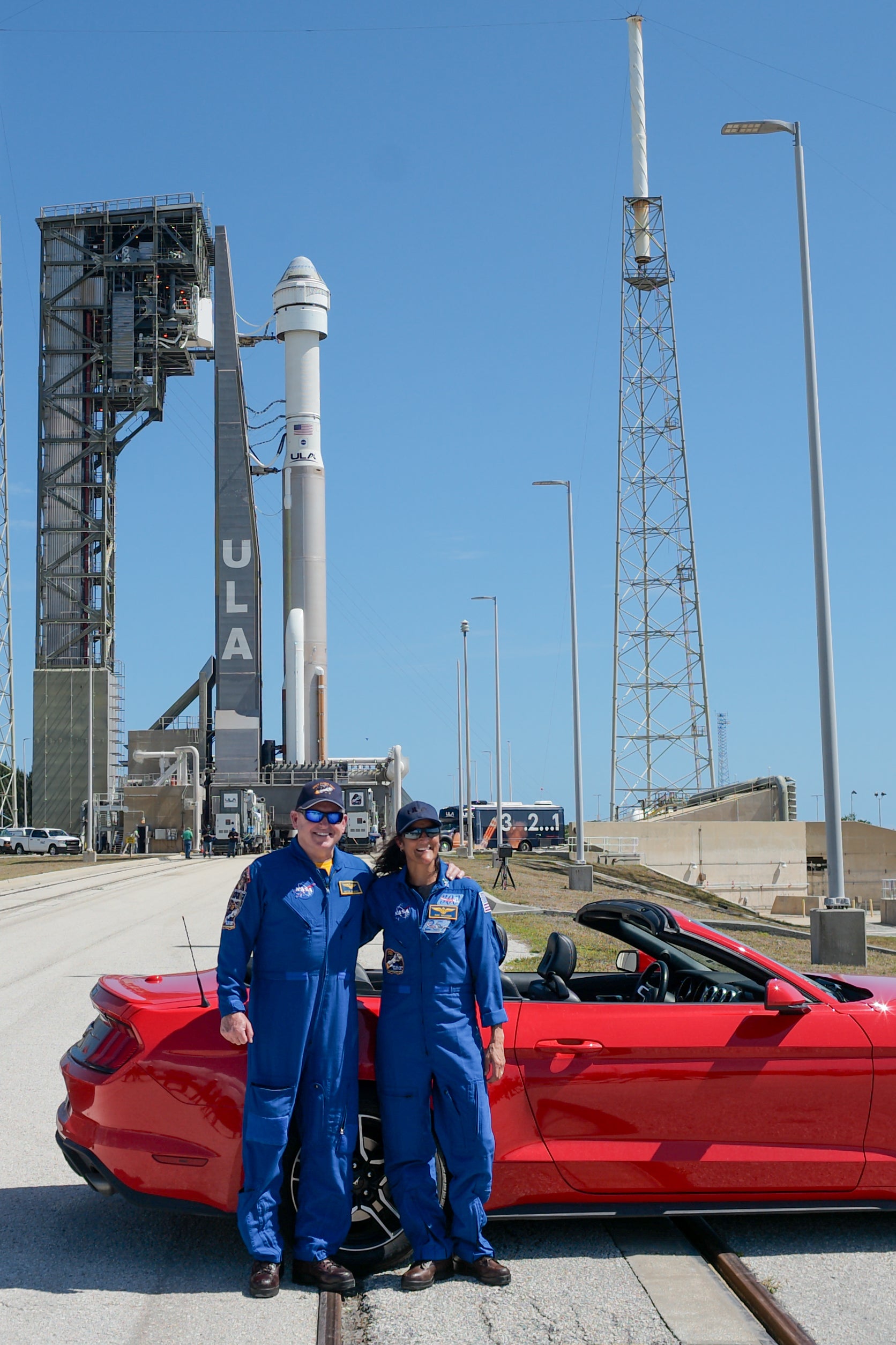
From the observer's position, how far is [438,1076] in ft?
16.2

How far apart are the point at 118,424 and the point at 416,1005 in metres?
72.2

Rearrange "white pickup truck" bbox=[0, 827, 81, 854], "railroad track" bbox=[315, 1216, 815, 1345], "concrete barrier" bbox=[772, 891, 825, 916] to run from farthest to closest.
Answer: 1. "white pickup truck" bbox=[0, 827, 81, 854]
2. "concrete barrier" bbox=[772, 891, 825, 916]
3. "railroad track" bbox=[315, 1216, 815, 1345]

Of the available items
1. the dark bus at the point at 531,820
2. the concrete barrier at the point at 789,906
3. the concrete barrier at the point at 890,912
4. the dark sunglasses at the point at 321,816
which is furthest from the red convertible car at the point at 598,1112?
the dark bus at the point at 531,820

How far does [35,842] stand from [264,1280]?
62829mm

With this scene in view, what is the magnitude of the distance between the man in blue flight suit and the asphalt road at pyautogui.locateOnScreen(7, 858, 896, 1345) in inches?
8.3

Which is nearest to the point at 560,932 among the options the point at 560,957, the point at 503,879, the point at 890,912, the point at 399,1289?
the point at 560,957

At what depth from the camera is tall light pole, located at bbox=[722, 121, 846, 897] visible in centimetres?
1513

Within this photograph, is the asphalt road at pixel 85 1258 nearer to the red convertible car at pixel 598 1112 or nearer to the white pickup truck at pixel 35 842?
the red convertible car at pixel 598 1112

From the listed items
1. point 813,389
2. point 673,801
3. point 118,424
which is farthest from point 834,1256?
point 118,424

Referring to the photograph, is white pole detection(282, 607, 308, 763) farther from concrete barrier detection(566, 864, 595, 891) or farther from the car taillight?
the car taillight

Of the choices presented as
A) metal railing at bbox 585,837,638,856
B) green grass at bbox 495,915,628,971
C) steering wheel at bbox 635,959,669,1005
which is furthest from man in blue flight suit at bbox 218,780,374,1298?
metal railing at bbox 585,837,638,856

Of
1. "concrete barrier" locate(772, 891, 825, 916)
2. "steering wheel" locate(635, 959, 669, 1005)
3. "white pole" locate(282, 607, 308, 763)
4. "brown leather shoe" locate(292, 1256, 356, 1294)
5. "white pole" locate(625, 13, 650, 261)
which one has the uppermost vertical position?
"white pole" locate(625, 13, 650, 261)

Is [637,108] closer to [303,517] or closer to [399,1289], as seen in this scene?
[303,517]

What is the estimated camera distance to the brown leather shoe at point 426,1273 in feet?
16.1
